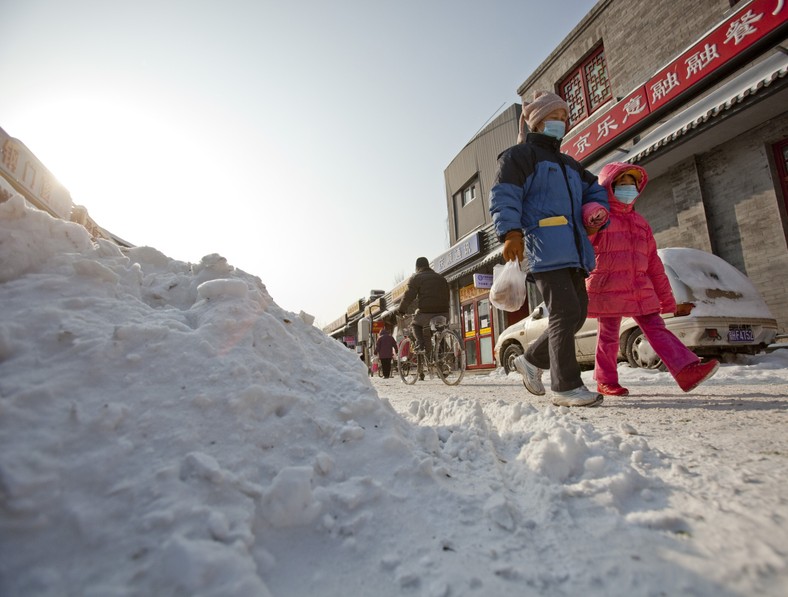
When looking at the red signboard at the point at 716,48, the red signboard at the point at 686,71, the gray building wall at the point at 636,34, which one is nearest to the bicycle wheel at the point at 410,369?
the red signboard at the point at 686,71

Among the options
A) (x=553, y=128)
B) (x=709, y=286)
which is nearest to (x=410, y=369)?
(x=709, y=286)

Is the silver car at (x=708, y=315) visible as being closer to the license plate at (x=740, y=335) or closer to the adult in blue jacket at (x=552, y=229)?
the license plate at (x=740, y=335)

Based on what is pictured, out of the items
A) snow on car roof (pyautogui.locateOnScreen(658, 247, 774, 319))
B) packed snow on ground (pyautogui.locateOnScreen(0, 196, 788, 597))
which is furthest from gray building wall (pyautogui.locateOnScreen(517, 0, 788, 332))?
packed snow on ground (pyautogui.locateOnScreen(0, 196, 788, 597))

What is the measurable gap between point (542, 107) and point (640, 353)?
3845mm

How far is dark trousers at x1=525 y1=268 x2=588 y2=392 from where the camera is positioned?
2664 millimetres

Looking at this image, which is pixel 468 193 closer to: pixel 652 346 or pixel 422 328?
pixel 422 328

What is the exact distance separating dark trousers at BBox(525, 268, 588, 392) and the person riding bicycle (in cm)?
356

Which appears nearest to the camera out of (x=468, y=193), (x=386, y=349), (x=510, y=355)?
(x=510, y=355)

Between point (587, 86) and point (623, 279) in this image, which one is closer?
point (623, 279)

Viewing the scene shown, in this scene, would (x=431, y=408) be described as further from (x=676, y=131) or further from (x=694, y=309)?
(x=676, y=131)

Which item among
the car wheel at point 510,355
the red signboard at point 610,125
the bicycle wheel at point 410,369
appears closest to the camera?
the bicycle wheel at point 410,369

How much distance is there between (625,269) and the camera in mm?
3057

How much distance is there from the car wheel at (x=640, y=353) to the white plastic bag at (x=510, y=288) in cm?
289

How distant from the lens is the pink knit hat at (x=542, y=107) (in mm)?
3012
